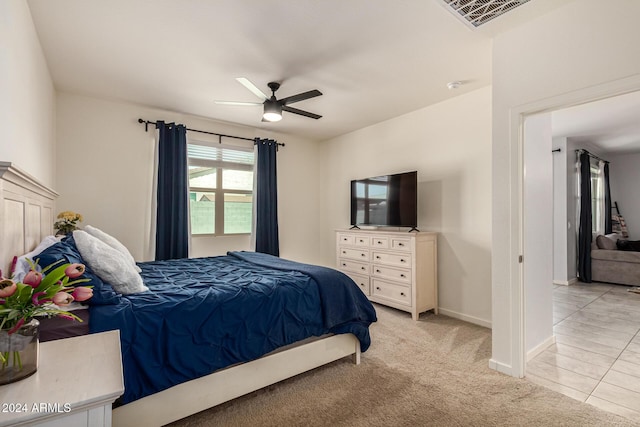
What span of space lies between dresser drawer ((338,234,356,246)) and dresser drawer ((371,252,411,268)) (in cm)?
42

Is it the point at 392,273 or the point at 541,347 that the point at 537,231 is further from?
the point at 392,273

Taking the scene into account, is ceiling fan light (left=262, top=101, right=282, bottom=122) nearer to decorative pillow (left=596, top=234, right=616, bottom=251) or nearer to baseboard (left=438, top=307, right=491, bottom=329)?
baseboard (left=438, top=307, right=491, bottom=329)

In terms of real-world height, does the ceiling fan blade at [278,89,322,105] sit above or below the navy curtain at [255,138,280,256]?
above

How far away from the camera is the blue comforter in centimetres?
168

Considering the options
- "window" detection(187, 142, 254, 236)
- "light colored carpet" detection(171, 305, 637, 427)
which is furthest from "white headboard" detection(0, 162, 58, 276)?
"window" detection(187, 142, 254, 236)

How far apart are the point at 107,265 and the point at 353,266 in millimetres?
3164

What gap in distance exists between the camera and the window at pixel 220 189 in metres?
4.52

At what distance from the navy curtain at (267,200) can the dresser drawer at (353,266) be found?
43.3 inches

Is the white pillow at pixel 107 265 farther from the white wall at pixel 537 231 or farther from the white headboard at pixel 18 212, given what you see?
the white wall at pixel 537 231

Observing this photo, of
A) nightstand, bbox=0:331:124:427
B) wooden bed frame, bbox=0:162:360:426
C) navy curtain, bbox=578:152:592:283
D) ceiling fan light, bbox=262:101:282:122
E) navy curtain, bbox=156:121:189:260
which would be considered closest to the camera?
nightstand, bbox=0:331:124:427

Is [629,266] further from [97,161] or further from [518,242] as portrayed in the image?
[97,161]

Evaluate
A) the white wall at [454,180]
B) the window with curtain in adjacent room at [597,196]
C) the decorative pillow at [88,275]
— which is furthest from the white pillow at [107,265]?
the window with curtain in adjacent room at [597,196]

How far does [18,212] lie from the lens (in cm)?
182

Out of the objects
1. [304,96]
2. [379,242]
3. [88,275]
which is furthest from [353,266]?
[88,275]
